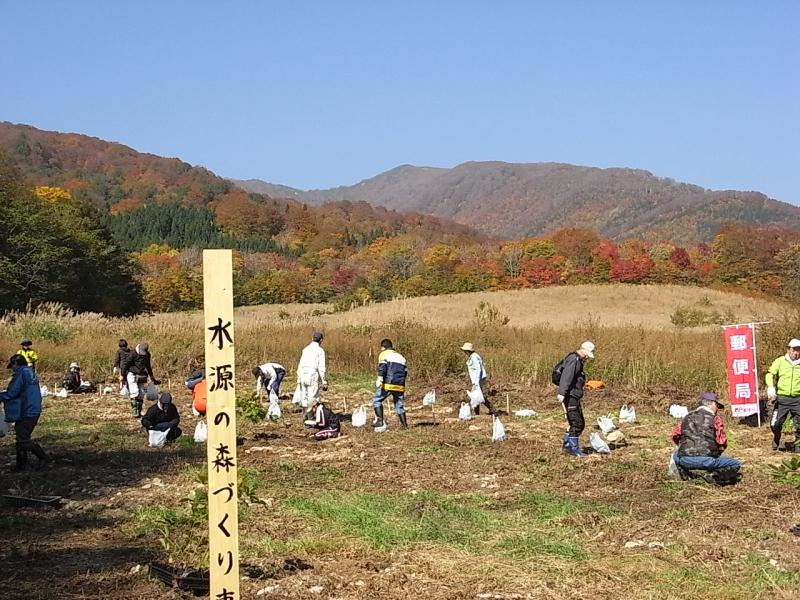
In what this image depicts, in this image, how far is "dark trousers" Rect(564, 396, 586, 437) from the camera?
38.8ft

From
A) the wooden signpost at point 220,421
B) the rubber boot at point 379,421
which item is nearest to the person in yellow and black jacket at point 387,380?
the rubber boot at point 379,421

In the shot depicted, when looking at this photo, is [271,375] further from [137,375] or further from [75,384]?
[75,384]

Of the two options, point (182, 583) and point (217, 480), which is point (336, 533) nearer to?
point (182, 583)

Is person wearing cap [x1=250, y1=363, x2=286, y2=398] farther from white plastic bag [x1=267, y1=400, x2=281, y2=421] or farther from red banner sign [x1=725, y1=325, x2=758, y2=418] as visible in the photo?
red banner sign [x1=725, y1=325, x2=758, y2=418]

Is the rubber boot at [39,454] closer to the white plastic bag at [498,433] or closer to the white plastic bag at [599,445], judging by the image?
the white plastic bag at [498,433]

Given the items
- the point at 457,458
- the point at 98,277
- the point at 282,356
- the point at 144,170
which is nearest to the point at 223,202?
the point at 144,170

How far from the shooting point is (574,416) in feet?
38.8

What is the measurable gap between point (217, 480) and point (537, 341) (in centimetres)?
2033

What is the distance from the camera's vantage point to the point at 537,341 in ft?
80.2

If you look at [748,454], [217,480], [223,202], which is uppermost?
[223,202]

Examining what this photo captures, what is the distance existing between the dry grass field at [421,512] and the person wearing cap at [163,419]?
25 centimetres

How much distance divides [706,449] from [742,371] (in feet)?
20.0

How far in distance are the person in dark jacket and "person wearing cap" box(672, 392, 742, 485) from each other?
10.5 m

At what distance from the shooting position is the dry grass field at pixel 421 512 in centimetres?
660
